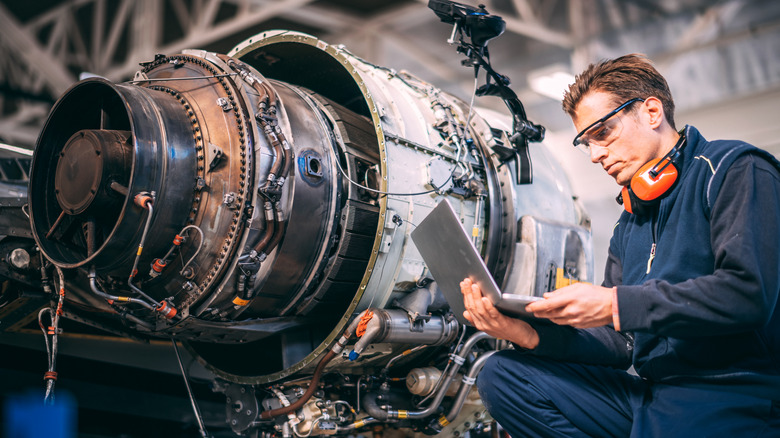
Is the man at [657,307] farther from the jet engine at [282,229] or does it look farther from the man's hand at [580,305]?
the jet engine at [282,229]

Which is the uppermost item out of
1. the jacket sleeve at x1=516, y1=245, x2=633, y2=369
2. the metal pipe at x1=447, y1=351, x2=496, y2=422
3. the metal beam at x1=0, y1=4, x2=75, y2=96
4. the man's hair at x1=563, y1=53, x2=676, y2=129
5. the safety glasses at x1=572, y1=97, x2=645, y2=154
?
the metal beam at x1=0, y1=4, x2=75, y2=96

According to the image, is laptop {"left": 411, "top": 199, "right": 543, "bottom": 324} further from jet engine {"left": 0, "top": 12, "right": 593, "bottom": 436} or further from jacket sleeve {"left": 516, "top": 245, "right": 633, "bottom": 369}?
jet engine {"left": 0, "top": 12, "right": 593, "bottom": 436}

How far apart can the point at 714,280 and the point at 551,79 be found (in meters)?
7.10

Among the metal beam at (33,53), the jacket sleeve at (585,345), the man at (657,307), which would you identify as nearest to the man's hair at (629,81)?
the man at (657,307)

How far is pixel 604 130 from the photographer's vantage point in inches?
93.4

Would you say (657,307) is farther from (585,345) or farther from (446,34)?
(446,34)

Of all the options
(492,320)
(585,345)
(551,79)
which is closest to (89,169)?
(492,320)

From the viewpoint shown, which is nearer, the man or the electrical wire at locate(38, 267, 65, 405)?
the man

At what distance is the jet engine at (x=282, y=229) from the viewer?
8.75 ft

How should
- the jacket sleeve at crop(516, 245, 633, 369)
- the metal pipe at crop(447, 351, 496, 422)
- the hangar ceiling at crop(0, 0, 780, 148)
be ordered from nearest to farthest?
the jacket sleeve at crop(516, 245, 633, 369) → the metal pipe at crop(447, 351, 496, 422) → the hangar ceiling at crop(0, 0, 780, 148)

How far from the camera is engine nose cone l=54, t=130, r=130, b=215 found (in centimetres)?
258

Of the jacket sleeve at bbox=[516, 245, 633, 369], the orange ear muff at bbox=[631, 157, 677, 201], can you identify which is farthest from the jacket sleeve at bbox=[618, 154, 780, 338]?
the jacket sleeve at bbox=[516, 245, 633, 369]

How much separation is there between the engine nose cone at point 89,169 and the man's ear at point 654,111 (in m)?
2.04

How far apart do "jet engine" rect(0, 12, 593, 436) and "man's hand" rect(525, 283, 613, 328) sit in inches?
37.7
